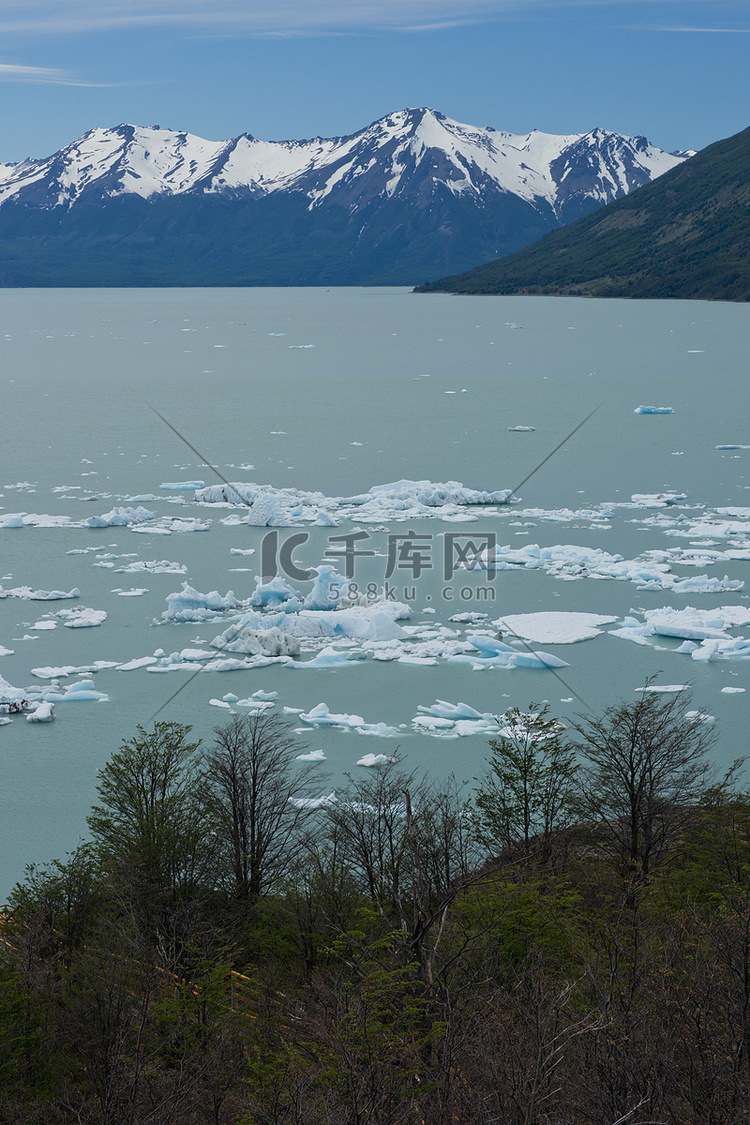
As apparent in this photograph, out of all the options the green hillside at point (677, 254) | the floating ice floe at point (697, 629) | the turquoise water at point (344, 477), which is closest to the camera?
the turquoise water at point (344, 477)

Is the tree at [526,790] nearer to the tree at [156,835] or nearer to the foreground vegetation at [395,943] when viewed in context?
the foreground vegetation at [395,943]

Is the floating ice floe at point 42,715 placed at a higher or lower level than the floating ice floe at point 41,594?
lower

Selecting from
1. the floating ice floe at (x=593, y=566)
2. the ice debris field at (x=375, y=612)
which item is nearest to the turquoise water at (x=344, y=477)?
the ice debris field at (x=375, y=612)


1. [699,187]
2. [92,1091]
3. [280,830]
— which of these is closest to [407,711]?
[280,830]

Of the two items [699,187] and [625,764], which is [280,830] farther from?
[699,187]

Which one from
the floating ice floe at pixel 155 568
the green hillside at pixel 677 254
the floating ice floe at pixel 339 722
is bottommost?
the floating ice floe at pixel 339 722

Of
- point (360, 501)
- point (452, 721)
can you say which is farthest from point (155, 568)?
point (452, 721)

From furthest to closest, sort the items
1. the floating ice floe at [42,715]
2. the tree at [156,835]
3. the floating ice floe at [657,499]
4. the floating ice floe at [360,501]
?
1. the floating ice floe at [657,499]
2. the floating ice floe at [360,501]
3. the floating ice floe at [42,715]
4. the tree at [156,835]
